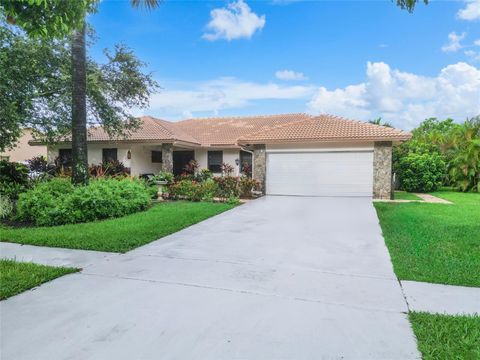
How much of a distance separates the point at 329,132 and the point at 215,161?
8.29 meters

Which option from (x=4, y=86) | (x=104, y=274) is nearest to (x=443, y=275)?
(x=104, y=274)

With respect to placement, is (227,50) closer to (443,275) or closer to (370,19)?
(370,19)

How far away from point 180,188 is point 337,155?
7212 mm

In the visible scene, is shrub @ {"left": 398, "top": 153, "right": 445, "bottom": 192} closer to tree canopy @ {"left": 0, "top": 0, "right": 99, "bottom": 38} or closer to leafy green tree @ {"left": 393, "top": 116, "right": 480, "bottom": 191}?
leafy green tree @ {"left": 393, "top": 116, "right": 480, "bottom": 191}

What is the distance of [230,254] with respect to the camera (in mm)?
5680

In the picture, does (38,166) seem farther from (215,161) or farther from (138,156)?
(215,161)

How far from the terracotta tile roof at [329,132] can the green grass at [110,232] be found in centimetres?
699

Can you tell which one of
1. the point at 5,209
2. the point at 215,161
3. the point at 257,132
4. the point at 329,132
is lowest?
the point at 5,209

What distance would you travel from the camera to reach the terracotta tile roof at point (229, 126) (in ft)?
68.8

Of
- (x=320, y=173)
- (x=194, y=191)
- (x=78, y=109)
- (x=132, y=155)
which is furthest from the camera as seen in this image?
(x=132, y=155)

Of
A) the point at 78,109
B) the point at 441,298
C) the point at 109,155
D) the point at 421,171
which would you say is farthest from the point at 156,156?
the point at 441,298

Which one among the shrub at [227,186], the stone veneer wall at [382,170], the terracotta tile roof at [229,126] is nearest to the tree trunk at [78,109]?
the shrub at [227,186]

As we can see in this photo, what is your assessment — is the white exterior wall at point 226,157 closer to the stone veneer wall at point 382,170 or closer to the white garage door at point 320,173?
the white garage door at point 320,173

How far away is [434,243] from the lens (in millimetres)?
6410
